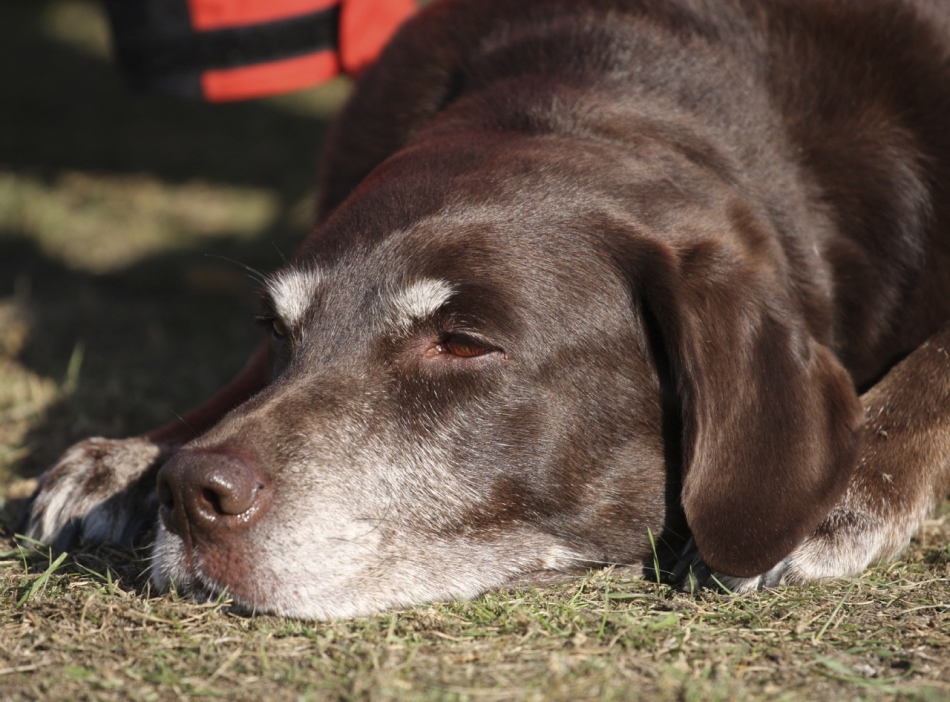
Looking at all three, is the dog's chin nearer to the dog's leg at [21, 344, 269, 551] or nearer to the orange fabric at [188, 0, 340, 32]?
the dog's leg at [21, 344, 269, 551]

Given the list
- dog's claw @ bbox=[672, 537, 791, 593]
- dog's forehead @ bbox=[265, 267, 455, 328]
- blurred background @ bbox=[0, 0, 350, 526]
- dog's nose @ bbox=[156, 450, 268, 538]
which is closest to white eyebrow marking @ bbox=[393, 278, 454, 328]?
dog's forehead @ bbox=[265, 267, 455, 328]

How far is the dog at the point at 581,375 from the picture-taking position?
2.70m

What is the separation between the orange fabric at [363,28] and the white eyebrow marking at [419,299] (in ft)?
8.19

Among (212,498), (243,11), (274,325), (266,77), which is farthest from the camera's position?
(266,77)

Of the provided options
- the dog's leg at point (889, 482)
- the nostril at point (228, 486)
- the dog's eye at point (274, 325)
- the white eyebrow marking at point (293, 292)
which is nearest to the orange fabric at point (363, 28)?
the dog's eye at point (274, 325)

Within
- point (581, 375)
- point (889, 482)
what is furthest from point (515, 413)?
point (889, 482)

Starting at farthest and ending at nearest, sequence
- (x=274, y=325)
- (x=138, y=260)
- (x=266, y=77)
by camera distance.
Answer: (x=138, y=260) → (x=266, y=77) → (x=274, y=325)

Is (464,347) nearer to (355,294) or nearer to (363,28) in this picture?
(355,294)

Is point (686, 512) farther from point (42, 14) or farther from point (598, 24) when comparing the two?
point (42, 14)

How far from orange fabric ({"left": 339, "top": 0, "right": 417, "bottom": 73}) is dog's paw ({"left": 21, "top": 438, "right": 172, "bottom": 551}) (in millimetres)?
2347

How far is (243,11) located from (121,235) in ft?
7.34

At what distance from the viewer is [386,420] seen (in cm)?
279

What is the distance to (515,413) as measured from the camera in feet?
9.18

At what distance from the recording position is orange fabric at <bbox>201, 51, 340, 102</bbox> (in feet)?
16.9
